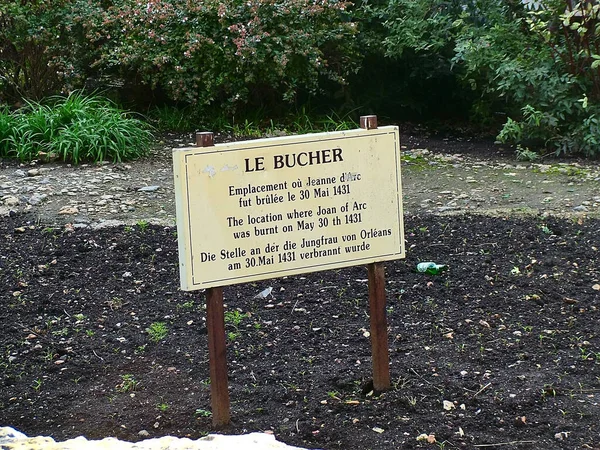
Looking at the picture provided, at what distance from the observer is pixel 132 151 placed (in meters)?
8.08

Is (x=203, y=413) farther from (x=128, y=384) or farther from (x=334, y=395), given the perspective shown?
(x=334, y=395)

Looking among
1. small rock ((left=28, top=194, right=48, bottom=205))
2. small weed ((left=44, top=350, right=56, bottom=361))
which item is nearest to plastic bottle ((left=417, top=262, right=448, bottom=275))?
small weed ((left=44, top=350, right=56, bottom=361))

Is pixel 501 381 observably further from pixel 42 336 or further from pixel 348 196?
pixel 42 336

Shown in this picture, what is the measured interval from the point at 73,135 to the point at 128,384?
4580mm

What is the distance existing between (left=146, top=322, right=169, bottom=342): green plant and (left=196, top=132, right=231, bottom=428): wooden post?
92 centimetres

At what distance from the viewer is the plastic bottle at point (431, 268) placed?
5.03 meters

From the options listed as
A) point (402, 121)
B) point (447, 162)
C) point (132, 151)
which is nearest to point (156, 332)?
point (132, 151)

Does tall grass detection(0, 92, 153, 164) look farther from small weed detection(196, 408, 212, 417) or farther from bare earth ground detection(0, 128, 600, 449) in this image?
small weed detection(196, 408, 212, 417)

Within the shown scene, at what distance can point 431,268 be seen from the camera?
16.5 ft

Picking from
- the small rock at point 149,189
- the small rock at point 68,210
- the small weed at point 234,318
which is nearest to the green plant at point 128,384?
the small weed at point 234,318

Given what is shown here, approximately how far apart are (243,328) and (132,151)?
4035 mm

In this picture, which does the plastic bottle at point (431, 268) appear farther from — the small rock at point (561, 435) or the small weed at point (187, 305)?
the small rock at point (561, 435)

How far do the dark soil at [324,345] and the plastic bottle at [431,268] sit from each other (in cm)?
5

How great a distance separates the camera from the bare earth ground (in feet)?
11.5
